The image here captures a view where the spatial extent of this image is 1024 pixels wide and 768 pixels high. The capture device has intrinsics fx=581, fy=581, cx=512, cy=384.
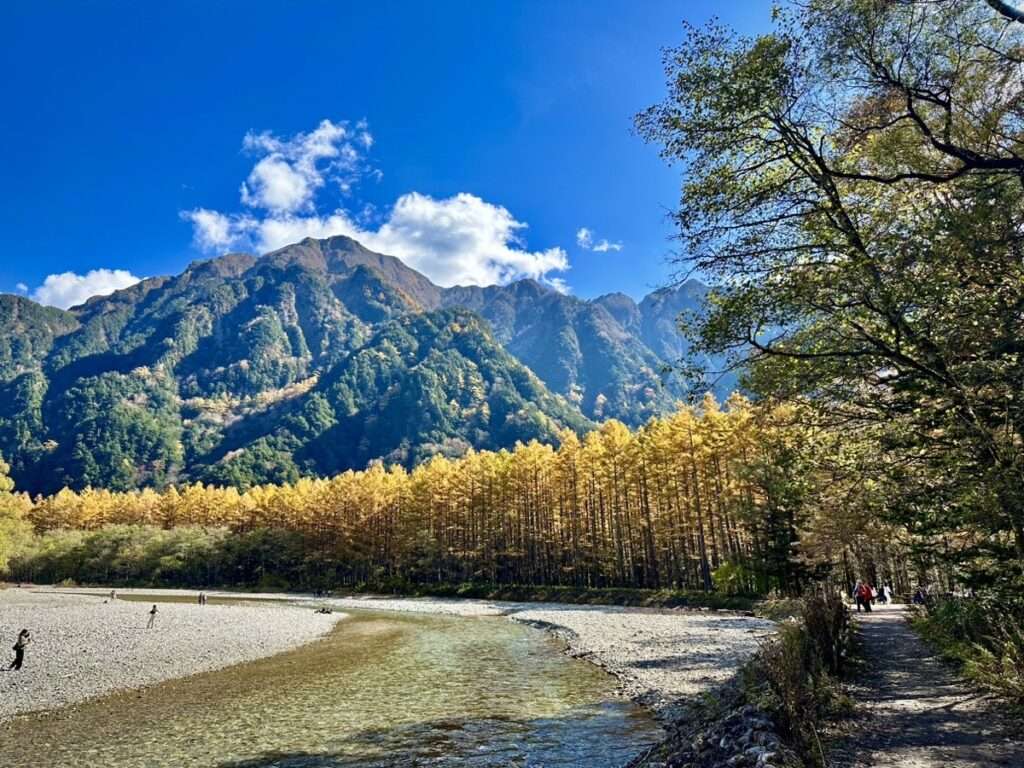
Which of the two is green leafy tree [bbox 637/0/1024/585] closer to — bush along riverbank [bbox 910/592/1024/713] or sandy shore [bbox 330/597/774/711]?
bush along riverbank [bbox 910/592/1024/713]

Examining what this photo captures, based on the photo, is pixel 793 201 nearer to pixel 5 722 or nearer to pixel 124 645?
pixel 5 722

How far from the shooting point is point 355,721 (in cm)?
1470

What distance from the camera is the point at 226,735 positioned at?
13.7m

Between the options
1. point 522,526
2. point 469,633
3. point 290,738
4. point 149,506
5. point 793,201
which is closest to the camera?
point 793,201

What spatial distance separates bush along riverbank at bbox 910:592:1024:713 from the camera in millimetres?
9242

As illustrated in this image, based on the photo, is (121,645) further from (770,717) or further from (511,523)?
(511,523)

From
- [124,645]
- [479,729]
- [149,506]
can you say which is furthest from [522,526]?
[149,506]

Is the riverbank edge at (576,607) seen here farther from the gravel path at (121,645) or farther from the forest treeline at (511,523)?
the forest treeline at (511,523)

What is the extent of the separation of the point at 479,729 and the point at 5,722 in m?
12.5

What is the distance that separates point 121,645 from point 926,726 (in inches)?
1307

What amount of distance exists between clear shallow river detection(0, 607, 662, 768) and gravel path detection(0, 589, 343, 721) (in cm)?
200

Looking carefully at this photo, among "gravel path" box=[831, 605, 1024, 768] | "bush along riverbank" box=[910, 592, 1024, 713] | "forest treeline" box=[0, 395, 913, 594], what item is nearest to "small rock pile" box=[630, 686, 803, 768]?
"gravel path" box=[831, 605, 1024, 768]

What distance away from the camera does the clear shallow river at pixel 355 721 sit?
12.1 metres

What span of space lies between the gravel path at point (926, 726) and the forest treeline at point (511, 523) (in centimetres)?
407
